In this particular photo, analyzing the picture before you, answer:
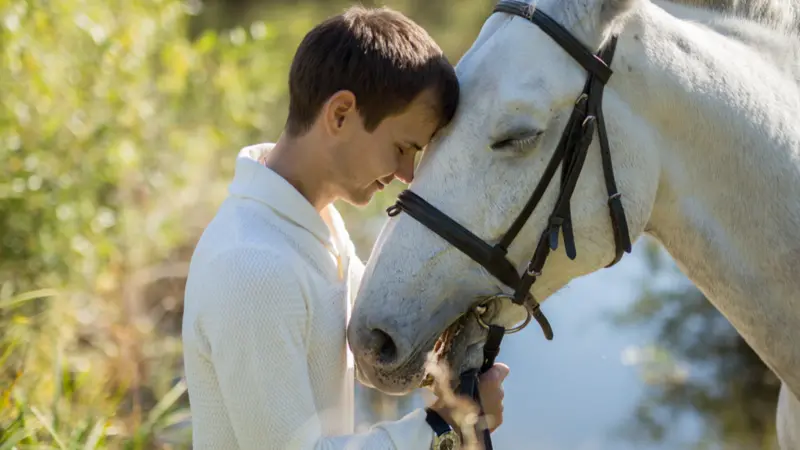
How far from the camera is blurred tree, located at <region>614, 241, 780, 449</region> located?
20.0 feet

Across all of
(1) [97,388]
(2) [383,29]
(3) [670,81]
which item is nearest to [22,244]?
(1) [97,388]

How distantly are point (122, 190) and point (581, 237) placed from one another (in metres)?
4.48

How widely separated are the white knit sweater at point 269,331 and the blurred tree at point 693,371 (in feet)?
14.9

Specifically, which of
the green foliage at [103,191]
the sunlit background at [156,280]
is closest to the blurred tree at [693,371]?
the sunlit background at [156,280]

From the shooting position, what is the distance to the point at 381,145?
6.34 ft

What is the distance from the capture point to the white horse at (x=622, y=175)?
1.94 metres

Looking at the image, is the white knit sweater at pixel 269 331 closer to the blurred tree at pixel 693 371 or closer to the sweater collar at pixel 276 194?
the sweater collar at pixel 276 194

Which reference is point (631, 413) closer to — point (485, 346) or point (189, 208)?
point (189, 208)

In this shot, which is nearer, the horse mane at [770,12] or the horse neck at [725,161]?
the horse neck at [725,161]

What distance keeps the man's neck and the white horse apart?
17 centimetres

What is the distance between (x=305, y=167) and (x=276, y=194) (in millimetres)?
99

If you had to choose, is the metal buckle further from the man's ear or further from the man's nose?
the man's ear

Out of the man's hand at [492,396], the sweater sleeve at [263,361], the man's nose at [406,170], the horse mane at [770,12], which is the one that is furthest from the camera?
the horse mane at [770,12]

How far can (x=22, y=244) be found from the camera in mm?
4863
